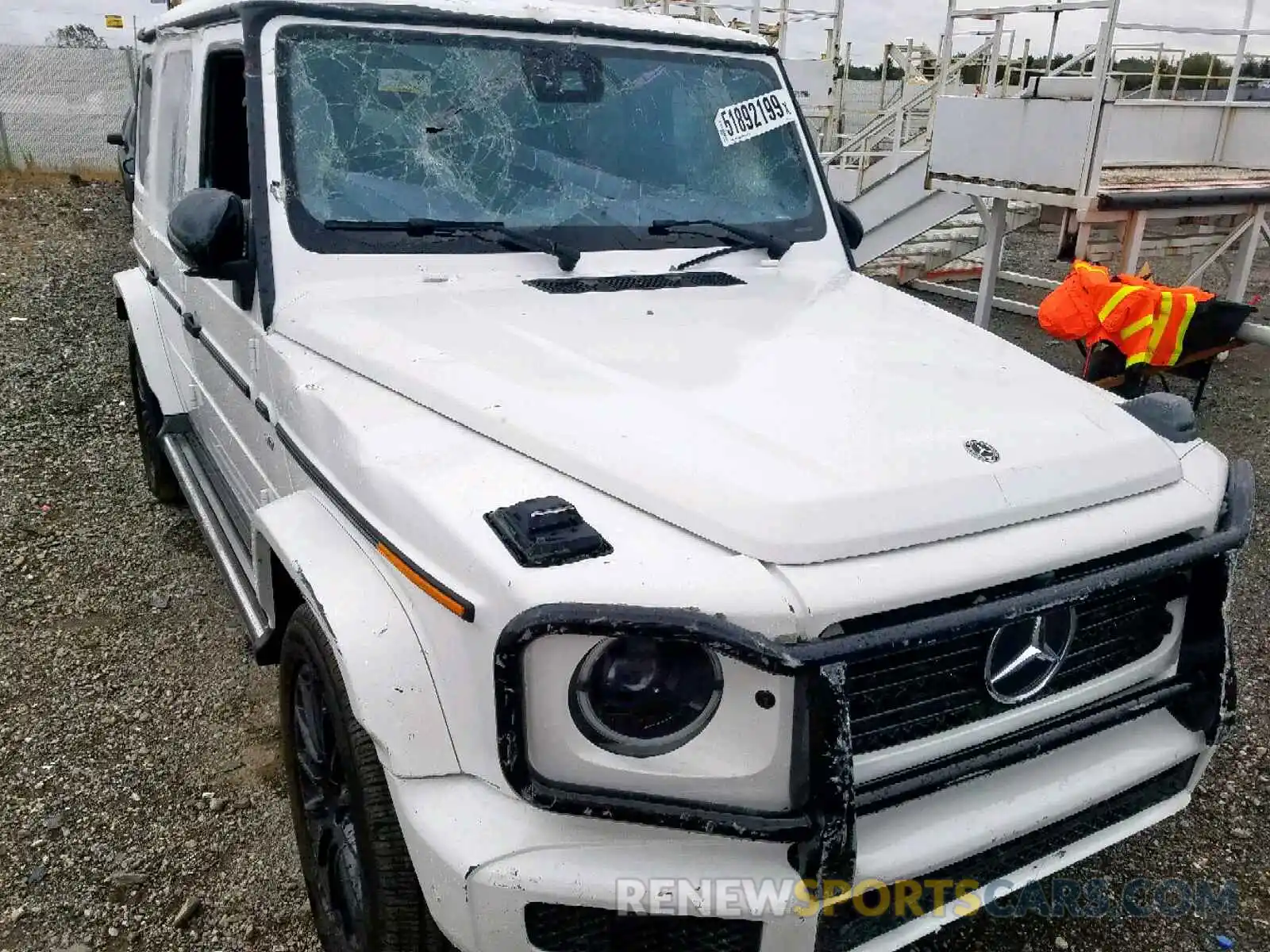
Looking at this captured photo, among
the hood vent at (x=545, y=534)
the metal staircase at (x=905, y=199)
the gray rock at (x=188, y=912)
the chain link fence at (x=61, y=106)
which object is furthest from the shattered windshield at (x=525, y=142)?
the chain link fence at (x=61, y=106)

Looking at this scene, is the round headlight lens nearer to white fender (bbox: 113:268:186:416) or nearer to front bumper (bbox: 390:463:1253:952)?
front bumper (bbox: 390:463:1253:952)

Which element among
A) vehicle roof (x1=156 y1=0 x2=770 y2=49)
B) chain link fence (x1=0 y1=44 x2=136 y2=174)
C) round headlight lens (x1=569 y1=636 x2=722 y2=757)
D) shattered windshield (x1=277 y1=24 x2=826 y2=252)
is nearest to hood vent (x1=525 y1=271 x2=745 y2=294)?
shattered windshield (x1=277 y1=24 x2=826 y2=252)

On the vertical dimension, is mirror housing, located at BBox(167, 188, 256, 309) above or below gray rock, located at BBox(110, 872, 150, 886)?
above

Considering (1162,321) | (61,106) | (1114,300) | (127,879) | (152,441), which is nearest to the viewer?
(127,879)

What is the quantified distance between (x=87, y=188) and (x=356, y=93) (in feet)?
50.8

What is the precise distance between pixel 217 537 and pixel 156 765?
778 mm

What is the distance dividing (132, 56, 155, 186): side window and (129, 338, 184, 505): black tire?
81cm

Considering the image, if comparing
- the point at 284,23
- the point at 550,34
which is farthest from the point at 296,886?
the point at 550,34

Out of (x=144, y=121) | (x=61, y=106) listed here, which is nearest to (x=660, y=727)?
(x=144, y=121)

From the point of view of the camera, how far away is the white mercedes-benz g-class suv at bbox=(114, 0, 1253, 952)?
1701 mm

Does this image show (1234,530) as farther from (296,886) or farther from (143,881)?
(143,881)

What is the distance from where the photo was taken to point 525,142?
3.06 m

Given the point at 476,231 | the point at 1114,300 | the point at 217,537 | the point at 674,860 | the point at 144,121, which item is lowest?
the point at 217,537

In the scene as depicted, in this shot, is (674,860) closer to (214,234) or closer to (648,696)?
(648,696)
